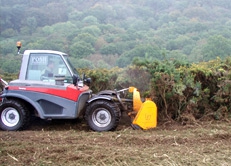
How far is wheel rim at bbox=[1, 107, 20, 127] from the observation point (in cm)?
769

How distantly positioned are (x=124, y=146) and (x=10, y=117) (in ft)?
9.93

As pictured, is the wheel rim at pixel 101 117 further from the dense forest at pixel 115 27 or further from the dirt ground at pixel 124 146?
the dense forest at pixel 115 27

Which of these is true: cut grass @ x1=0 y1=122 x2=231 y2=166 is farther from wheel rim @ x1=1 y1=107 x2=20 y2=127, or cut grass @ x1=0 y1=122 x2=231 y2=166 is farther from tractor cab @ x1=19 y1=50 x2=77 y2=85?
tractor cab @ x1=19 y1=50 x2=77 y2=85

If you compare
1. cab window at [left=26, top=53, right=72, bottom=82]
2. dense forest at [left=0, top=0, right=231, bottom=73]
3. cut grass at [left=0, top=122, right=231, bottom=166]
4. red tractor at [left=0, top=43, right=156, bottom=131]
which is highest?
dense forest at [left=0, top=0, right=231, bottom=73]

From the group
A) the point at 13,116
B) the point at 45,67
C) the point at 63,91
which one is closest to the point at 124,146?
the point at 63,91

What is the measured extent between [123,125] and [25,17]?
1868 cm

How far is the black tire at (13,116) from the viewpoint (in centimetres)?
759

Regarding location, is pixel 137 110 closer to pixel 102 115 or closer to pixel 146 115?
pixel 146 115

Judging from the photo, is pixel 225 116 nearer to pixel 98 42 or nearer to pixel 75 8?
pixel 98 42

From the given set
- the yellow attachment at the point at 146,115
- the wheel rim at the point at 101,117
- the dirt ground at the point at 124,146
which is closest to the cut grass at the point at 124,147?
the dirt ground at the point at 124,146

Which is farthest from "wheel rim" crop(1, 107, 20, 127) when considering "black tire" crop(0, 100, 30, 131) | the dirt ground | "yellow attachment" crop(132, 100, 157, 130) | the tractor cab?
"yellow attachment" crop(132, 100, 157, 130)

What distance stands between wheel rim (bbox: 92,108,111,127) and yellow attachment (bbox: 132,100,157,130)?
1.99 ft

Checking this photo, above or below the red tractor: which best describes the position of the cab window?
above

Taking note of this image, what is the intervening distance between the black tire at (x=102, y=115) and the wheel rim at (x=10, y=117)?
5.30 ft
